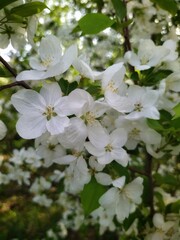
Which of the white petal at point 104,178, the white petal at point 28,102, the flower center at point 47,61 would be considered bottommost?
the white petal at point 104,178

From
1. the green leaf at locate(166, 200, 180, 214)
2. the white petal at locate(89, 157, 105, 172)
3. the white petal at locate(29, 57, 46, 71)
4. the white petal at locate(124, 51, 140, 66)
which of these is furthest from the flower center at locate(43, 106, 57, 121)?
the green leaf at locate(166, 200, 180, 214)

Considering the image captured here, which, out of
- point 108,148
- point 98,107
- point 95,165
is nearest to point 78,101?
point 98,107

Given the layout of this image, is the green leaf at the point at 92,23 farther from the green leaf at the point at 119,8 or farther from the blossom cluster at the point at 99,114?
the green leaf at the point at 119,8

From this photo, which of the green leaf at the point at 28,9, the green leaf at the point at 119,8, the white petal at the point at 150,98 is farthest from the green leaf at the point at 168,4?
the green leaf at the point at 28,9

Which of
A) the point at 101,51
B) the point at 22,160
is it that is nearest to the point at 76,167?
the point at 22,160

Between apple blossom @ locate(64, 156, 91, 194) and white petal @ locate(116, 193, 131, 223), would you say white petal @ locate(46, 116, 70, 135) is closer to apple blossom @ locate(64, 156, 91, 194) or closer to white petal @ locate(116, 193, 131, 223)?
apple blossom @ locate(64, 156, 91, 194)

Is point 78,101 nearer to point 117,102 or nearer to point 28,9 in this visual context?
point 117,102
